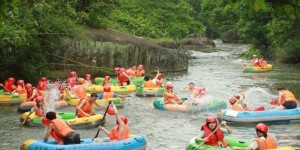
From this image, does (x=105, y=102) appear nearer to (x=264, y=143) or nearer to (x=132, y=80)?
(x=132, y=80)

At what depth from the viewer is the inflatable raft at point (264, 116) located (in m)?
13.2

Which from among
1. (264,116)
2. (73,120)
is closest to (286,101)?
(264,116)

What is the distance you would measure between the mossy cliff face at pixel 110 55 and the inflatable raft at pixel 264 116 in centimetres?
1076

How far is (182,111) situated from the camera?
50.8ft

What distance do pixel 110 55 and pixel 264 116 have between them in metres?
12.8

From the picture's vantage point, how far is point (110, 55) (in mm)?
24750

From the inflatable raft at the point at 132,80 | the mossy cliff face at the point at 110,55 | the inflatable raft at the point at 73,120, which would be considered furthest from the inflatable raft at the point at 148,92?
the inflatable raft at the point at 73,120

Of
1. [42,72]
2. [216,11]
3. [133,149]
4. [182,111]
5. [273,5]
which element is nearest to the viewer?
[273,5]

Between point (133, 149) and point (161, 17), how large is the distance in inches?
1144

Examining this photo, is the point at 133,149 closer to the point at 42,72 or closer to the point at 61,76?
the point at 42,72

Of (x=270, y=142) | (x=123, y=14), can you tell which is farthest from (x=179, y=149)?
(x=123, y=14)

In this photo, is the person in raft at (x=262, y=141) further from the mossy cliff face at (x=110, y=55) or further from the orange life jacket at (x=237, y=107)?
the mossy cliff face at (x=110, y=55)

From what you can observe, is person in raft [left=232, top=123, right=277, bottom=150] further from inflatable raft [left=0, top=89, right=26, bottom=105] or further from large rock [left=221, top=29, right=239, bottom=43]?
Result: large rock [left=221, top=29, right=239, bottom=43]

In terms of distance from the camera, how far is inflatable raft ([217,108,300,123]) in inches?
519
